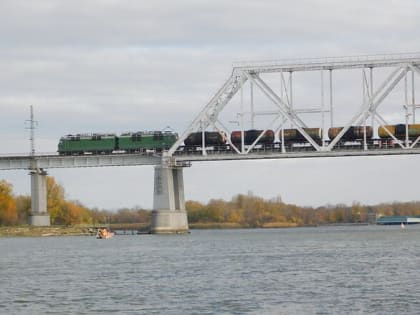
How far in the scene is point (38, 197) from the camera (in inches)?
6511

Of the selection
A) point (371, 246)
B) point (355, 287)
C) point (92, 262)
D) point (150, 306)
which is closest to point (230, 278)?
point (355, 287)

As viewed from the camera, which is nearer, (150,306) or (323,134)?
(150,306)

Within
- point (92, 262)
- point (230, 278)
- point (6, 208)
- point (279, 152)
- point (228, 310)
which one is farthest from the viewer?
point (6, 208)

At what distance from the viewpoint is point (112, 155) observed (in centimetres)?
15800

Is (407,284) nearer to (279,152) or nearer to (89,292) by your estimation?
(89,292)

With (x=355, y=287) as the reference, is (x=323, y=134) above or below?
above

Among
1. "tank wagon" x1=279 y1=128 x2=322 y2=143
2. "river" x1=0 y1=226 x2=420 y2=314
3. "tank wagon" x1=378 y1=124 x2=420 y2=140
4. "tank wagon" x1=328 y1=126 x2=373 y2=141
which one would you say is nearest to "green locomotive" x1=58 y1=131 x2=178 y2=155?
"tank wagon" x1=279 y1=128 x2=322 y2=143

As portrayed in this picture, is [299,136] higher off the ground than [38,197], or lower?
higher

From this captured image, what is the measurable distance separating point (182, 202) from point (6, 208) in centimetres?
4962

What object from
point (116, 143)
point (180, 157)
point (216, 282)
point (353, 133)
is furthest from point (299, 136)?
point (216, 282)

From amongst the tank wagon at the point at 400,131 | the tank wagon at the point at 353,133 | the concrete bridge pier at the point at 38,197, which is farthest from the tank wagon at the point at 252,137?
the concrete bridge pier at the point at 38,197

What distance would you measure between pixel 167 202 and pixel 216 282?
87.4 m

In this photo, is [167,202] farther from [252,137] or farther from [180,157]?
[252,137]

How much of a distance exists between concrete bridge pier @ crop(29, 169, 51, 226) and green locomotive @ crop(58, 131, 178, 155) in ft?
16.7
